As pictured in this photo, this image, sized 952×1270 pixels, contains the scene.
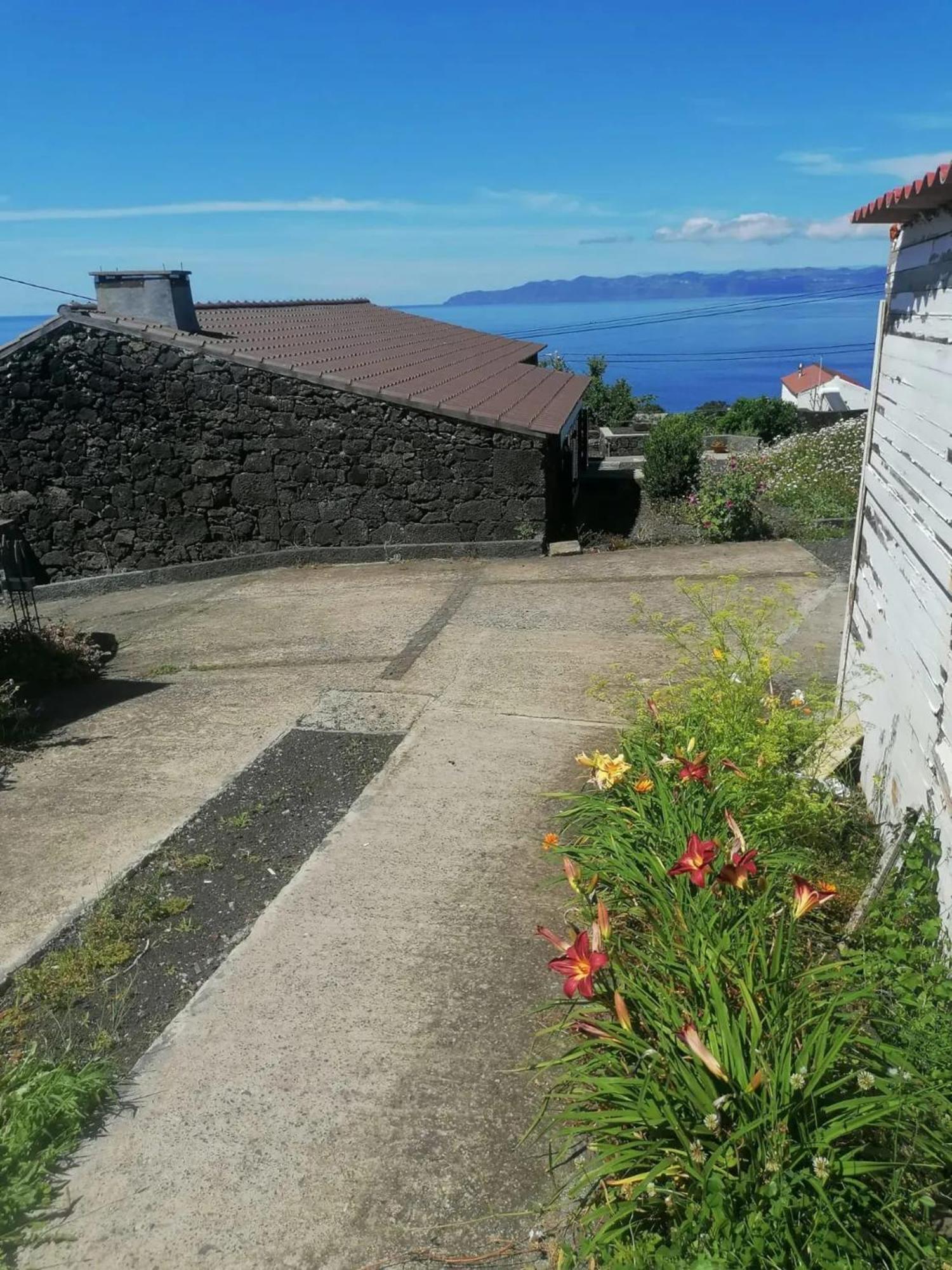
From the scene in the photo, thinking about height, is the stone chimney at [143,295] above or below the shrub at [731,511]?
above

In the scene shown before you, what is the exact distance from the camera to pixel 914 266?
14.1 feet

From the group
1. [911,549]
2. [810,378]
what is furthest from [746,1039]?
[810,378]

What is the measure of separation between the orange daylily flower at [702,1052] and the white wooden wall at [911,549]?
127cm

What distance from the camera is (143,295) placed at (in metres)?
13.1

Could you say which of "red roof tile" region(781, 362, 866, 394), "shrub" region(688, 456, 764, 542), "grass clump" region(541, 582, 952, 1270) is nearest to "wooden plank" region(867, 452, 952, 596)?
"grass clump" region(541, 582, 952, 1270)

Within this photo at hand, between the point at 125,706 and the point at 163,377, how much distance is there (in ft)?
21.2

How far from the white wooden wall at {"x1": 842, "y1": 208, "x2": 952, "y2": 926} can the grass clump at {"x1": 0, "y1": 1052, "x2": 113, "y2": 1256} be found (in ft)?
9.87

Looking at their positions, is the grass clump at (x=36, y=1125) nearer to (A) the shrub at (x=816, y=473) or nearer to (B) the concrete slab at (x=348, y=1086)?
(B) the concrete slab at (x=348, y=1086)

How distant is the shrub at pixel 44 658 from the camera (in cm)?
763

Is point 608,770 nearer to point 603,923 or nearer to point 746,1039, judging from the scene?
point 603,923

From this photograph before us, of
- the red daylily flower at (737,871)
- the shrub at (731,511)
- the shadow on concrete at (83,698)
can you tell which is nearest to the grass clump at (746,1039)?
the red daylily flower at (737,871)

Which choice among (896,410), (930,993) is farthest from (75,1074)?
(896,410)

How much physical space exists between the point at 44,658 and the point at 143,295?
292 inches

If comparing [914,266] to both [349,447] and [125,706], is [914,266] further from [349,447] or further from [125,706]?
[349,447]
